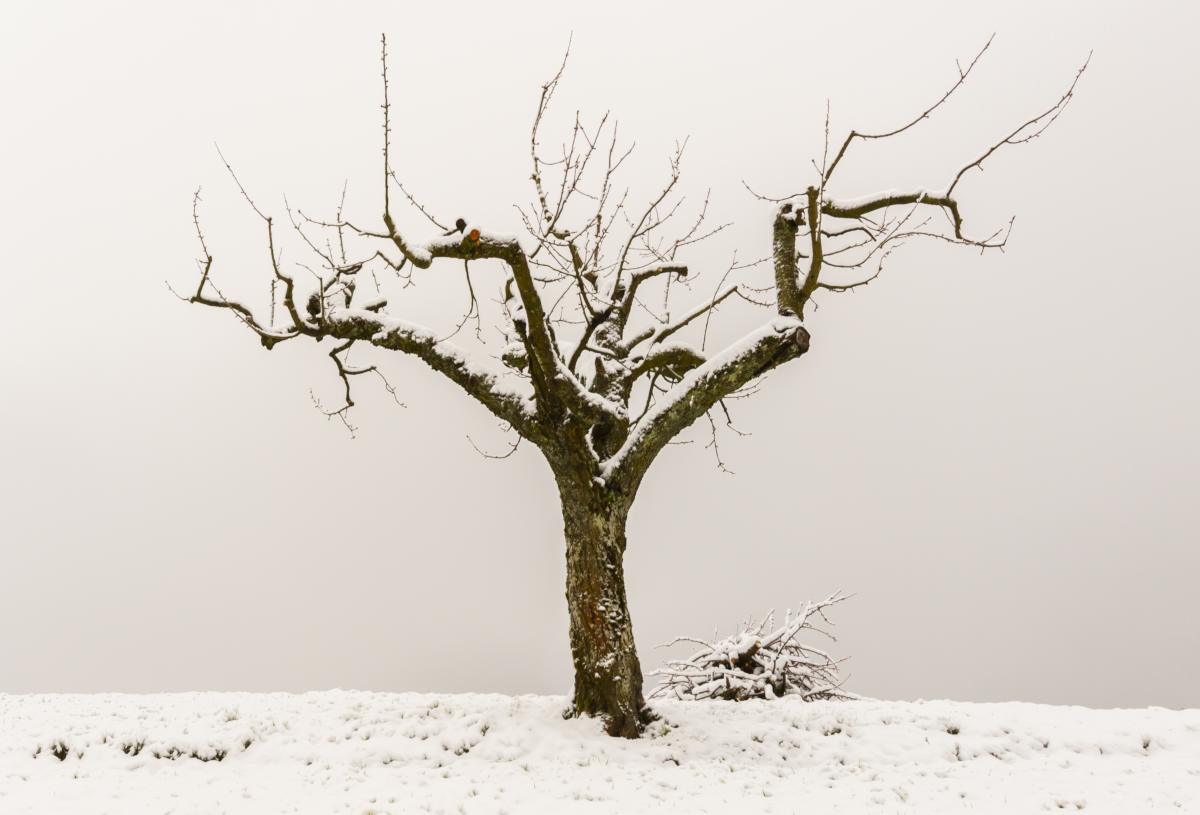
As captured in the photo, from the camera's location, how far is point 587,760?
6.90 meters

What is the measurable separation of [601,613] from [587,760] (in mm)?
1440

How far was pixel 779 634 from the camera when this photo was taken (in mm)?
11484

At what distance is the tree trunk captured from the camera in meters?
7.68

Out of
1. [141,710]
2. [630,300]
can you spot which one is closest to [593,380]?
[630,300]

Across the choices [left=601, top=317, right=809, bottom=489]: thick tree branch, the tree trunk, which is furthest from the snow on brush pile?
[left=601, top=317, right=809, bottom=489]: thick tree branch

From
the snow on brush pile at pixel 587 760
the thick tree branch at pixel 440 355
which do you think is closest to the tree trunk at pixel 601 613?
the snow on brush pile at pixel 587 760

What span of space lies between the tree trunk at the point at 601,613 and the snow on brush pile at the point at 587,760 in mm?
262

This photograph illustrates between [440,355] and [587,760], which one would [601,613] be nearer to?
[587,760]

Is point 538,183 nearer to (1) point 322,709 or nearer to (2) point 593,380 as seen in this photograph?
(2) point 593,380

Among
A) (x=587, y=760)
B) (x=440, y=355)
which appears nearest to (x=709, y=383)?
(x=440, y=355)

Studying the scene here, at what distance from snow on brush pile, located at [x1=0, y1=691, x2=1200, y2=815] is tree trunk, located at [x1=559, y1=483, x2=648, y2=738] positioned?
10.3 inches

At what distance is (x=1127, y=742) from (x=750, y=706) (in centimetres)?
371

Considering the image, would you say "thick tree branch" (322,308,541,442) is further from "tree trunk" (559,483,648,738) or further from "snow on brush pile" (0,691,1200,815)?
"snow on brush pile" (0,691,1200,815)

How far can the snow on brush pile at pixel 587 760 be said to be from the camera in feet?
20.1
